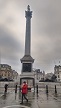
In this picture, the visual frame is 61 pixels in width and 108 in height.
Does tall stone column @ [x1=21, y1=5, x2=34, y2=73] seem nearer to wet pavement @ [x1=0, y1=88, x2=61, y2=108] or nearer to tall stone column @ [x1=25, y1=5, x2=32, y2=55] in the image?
tall stone column @ [x1=25, y1=5, x2=32, y2=55]

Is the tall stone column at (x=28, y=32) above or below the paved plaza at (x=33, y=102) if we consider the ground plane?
above

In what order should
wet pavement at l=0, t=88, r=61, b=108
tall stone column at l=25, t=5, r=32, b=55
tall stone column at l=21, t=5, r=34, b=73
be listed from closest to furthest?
wet pavement at l=0, t=88, r=61, b=108, tall stone column at l=21, t=5, r=34, b=73, tall stone column at l=25, t=5, r=32, b=55

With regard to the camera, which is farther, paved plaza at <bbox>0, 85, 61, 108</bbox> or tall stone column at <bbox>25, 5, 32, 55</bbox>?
tall stone column at <bbox>25, 5, 32, 55</bbox>

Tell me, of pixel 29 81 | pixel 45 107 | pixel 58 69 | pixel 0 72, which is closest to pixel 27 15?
pixel 29 81

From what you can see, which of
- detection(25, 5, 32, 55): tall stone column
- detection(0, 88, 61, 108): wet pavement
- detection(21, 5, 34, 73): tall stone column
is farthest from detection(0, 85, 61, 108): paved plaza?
detection(25, 5, 32, 55): tall stone column

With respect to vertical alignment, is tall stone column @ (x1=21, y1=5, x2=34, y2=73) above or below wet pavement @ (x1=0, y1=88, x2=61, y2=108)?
above

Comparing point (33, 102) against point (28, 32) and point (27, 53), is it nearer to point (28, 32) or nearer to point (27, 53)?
point (27, 53)

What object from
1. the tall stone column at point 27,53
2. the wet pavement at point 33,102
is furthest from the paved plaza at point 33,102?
the tall stone column at point 27,53

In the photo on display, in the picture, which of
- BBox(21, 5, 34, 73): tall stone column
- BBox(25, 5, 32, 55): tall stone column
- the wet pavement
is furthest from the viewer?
BBox(25, 5, 32, 55): tall stone column

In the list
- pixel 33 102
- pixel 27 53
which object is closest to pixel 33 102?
pixel 33 102

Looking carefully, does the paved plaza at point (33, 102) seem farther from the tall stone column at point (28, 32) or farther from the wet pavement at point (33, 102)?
the tall stone column at point (28, 32)

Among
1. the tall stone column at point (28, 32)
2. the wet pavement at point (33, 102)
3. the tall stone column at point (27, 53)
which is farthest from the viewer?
the tall stone column at point (28, 32)

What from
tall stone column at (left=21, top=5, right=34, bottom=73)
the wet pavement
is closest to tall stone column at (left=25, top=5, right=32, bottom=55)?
tall stone column at (left=21, top=5, right=34, bottom=73)

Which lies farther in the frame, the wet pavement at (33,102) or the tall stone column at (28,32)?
the tall stone column at (28,32)
